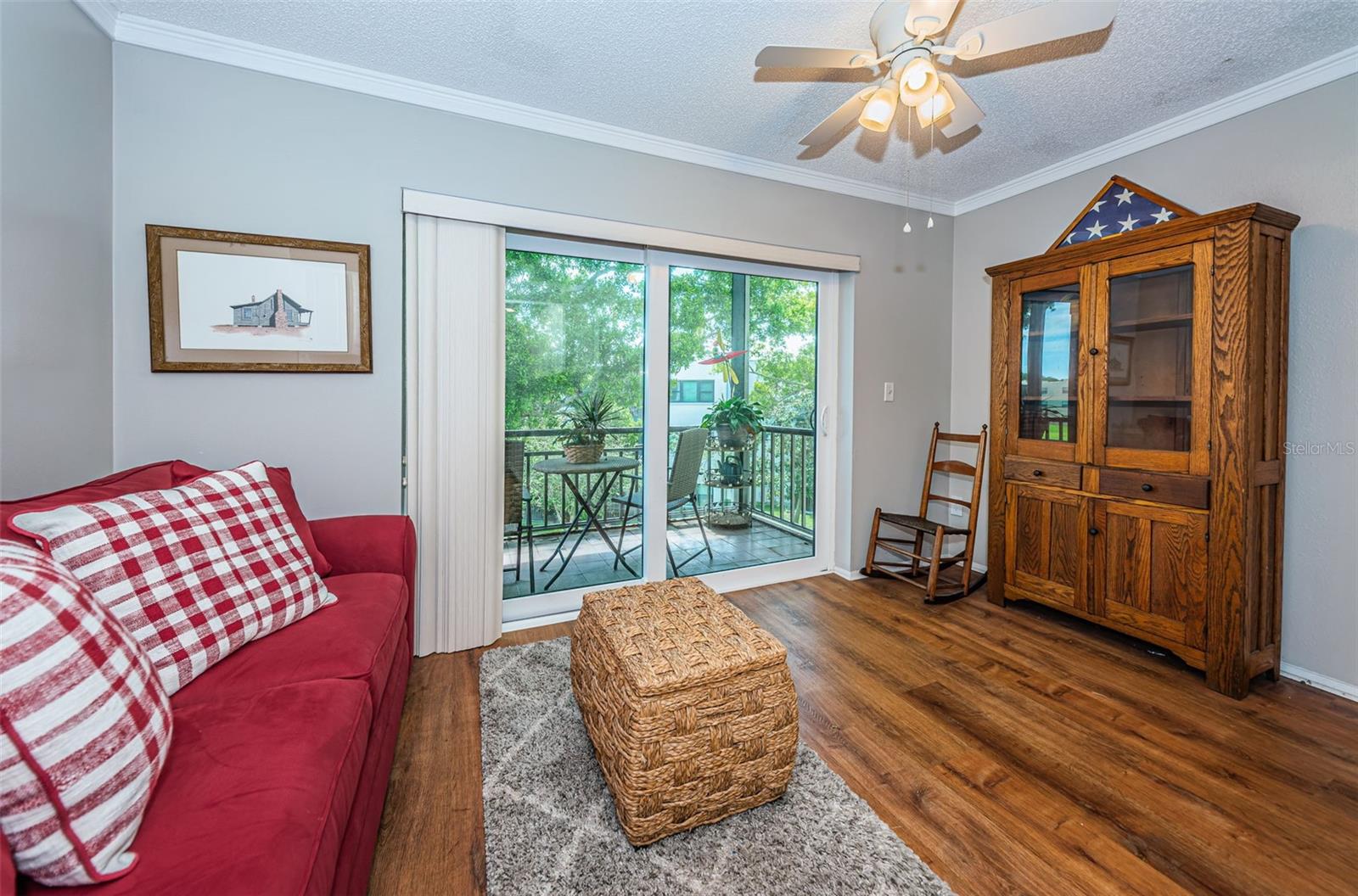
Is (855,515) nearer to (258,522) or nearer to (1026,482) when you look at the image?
(1026,482)

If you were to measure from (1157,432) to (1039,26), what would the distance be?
71.5 inches

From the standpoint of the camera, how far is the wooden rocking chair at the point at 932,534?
10.2 ft

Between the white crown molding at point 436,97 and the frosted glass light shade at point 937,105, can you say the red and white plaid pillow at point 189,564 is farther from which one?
the frosted glass light shade at point 937,105

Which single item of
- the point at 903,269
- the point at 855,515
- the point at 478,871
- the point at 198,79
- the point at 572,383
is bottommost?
the point at 478,871

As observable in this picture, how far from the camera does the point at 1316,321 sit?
2.21 meters

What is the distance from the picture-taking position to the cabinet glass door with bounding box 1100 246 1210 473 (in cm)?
226

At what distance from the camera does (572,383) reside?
2814 millimetres

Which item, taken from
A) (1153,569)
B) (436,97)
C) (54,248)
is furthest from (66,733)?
(1153,569)

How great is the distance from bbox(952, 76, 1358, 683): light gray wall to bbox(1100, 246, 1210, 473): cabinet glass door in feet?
1.43

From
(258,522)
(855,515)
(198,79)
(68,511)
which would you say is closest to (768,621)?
(855,515)

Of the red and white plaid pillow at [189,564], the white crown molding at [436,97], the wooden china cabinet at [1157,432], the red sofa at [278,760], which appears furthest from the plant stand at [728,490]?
the red and white plaid pillow at [189,564]

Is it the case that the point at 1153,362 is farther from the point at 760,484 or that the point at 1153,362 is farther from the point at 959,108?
the point at 760,484

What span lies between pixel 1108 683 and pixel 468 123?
142 inches

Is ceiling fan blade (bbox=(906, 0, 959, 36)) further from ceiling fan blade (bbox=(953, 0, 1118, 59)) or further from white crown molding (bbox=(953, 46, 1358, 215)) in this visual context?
white crown molding (bbox=(953, 46, 1358, 215))
